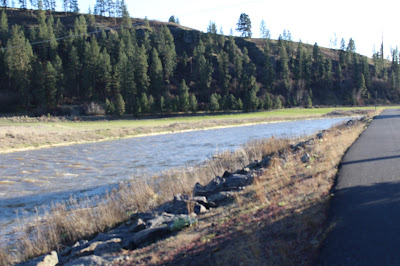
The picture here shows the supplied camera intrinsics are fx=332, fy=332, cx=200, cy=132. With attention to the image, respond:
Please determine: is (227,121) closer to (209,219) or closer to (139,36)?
(209,219)

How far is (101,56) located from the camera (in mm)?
91812

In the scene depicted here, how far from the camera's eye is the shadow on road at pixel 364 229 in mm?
4555

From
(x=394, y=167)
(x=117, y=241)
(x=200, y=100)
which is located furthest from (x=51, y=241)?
(x=200, y=100)

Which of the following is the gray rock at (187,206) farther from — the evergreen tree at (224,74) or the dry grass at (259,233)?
the evergreen tree at (224,74)

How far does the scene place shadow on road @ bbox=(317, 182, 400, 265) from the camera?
14.9 feet

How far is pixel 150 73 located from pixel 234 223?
95990 millimetres

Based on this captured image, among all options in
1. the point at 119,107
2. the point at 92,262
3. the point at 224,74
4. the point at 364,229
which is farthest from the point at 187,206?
the point at 224,74

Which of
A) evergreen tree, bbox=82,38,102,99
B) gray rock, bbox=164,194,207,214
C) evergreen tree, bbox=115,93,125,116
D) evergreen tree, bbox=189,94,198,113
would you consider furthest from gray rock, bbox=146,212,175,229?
evergreen tree, bbox=82,38,102,99

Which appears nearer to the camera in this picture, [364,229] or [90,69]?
[364,229]

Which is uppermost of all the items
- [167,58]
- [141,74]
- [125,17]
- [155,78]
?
[125,17]

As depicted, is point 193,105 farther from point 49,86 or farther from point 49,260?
point 49,260

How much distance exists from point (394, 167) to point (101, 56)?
298 feet

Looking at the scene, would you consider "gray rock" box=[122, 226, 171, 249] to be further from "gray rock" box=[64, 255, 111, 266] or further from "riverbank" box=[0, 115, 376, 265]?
"gray rock" box=[64, 255, 111, 266]

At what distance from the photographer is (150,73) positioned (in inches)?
3907
